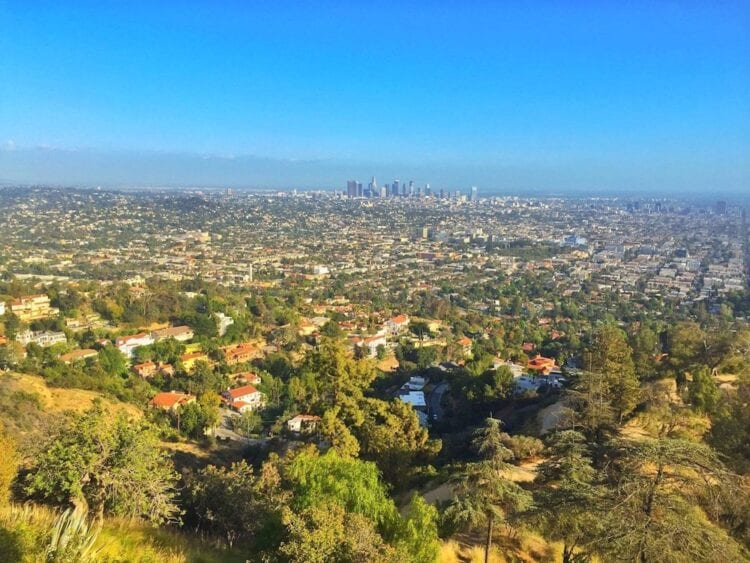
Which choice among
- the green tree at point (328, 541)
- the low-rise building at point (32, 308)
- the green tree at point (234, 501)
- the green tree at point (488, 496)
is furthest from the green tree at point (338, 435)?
the low-rise building at point (32, 308)

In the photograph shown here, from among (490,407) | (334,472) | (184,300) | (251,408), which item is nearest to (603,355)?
(490,407)

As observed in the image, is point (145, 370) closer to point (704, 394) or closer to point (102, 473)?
point (102, 473)

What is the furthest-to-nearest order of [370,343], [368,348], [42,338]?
1. [370,343]
2. [368,348]
3. [42,338]

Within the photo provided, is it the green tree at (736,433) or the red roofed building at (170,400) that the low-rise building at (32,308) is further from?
the green tree at (736,433)

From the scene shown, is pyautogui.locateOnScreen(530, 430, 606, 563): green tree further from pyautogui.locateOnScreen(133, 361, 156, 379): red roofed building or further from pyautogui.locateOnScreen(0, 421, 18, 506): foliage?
pyautogui.locateOnScreen(133, 361, 156, 379): red roofed building

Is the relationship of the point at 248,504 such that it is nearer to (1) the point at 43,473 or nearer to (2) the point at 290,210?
(1) the point at 43,473

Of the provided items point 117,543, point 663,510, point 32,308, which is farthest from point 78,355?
point 663,510

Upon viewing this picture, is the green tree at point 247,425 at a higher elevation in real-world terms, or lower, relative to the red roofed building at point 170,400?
lower
